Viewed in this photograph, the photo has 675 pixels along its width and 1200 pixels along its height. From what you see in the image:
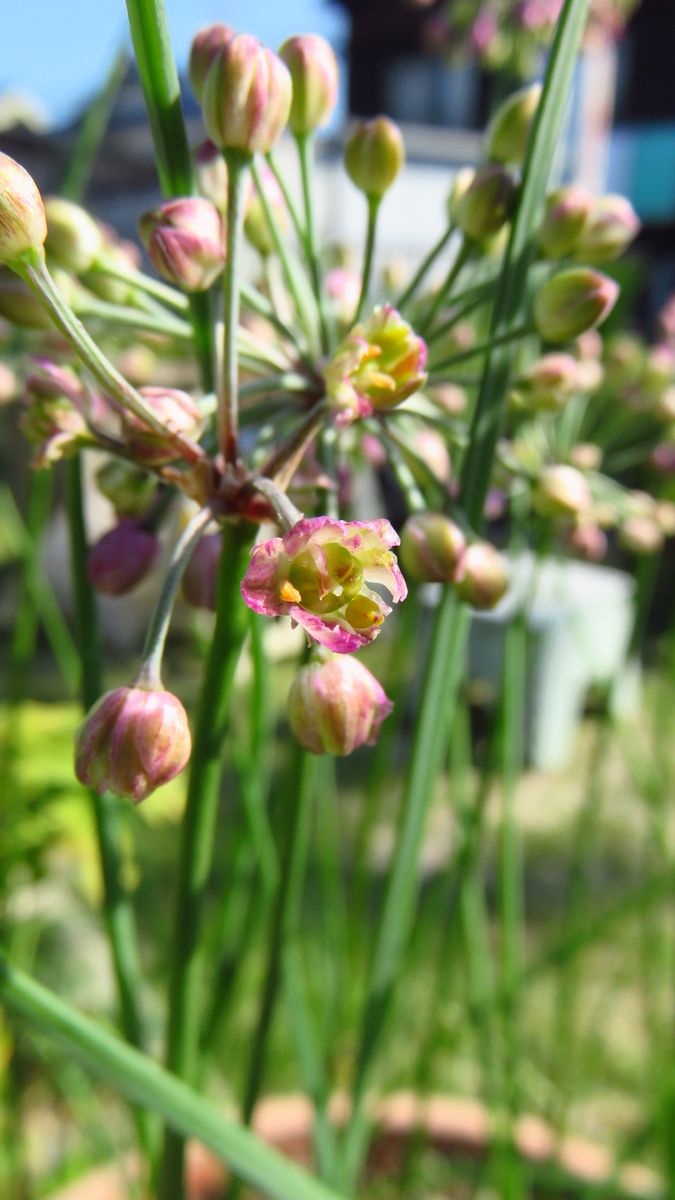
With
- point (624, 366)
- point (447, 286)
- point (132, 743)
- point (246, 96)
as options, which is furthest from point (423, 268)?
point (624, 366)

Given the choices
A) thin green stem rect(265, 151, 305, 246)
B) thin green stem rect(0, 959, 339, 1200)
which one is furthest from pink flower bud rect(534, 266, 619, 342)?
thin green stem rect(0, 959, 339, 1200)

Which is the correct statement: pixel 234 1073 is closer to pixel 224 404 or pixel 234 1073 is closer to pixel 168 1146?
pixel 168 1146

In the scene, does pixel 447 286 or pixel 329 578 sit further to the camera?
pixel 447 286

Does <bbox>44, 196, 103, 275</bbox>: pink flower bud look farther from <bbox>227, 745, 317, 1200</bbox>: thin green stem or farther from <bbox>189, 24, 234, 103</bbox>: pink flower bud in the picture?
<bbox>227, 745, 317, 1200</bbox>: thin green stem

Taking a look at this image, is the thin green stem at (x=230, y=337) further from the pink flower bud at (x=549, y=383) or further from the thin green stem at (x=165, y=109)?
the pink flower bud at (x=549, y=383)

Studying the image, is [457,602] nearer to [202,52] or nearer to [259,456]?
[259,456]

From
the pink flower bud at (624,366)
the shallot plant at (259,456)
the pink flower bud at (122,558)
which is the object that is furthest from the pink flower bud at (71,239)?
the pink flower bud at (624,366)
